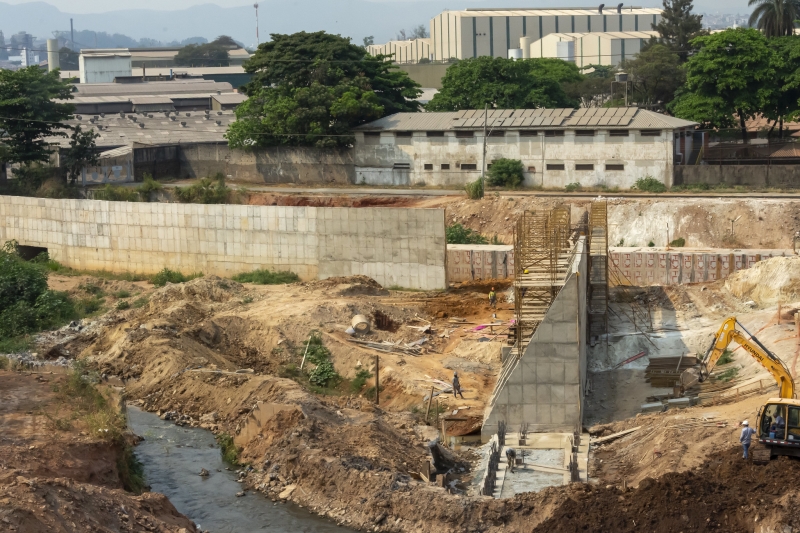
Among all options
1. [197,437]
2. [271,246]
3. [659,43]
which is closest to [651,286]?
[271,246]

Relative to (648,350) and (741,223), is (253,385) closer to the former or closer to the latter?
(648,350)

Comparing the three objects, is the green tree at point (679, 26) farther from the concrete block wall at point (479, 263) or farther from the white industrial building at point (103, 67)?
the white industrial building at point (103, 67)

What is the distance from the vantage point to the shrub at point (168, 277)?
46062mm

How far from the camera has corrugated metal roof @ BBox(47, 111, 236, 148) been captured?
251ft

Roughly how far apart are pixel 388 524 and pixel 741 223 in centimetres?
3227

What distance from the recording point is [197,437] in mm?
28578

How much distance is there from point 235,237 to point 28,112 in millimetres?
22369

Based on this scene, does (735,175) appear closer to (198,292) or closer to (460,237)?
(460,237)

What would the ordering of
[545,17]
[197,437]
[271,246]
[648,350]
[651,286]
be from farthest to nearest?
1. [545,17]
2. [271,246]
3. [651,286]
4. [648,350]
5. [197,437]

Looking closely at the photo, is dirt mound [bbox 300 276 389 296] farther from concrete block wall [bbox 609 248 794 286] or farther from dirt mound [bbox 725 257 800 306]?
dirt mound [bbox 725 257 800 306]

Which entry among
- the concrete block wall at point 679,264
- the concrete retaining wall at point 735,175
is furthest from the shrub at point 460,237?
the concrete retaining wall at point 735,175

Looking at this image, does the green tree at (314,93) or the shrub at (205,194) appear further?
the green tree at (314,93)

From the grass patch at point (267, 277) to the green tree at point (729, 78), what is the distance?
3078cm

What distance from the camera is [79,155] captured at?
6381 cm
